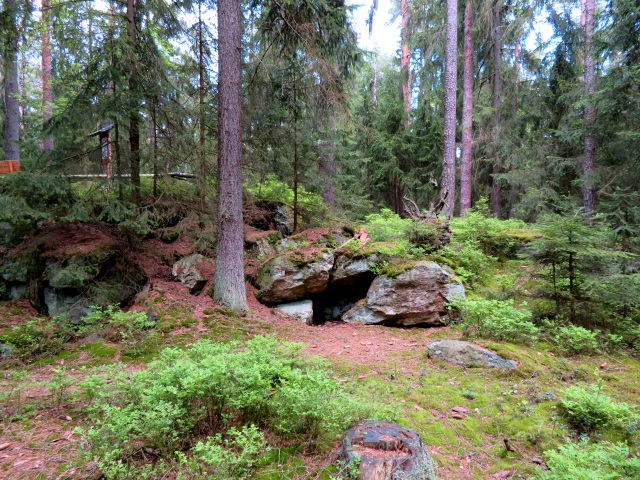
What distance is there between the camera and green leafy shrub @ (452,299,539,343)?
5.41 meters

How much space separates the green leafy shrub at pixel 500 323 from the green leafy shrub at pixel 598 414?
183cm

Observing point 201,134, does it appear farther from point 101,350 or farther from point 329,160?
point 101,350

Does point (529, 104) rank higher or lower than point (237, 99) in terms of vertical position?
higher

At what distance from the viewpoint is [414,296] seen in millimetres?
7285

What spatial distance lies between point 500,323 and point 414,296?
2059 millimetres

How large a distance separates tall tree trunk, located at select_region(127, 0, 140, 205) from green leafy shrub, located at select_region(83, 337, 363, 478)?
17.8 ft

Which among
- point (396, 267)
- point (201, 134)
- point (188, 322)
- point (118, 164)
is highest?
point (201, 134)

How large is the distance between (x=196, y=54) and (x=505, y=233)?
9.85 metres

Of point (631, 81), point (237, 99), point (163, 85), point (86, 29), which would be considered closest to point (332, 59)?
point (237, 99)

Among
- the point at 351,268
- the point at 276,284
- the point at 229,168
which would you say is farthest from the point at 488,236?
the point at 229,168

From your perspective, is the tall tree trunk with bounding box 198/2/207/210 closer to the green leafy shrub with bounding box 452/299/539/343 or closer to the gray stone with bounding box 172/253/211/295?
the gray stone with bounding box 172/253/211/295

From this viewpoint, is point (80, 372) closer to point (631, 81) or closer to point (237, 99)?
point (237, 99)

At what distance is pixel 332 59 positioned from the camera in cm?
860

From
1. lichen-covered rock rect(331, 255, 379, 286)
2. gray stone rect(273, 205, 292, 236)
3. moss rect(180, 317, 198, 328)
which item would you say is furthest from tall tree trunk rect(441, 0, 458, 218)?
moss rect(180, 317, 198, 328)
